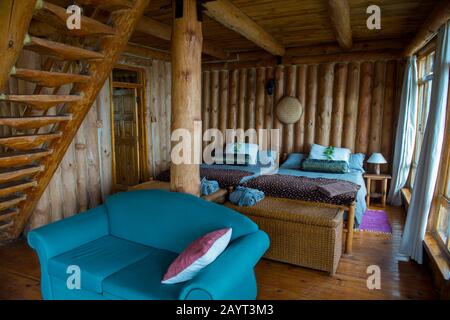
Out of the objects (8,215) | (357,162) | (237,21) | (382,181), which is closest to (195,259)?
(8,215)

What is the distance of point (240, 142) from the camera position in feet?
20.4

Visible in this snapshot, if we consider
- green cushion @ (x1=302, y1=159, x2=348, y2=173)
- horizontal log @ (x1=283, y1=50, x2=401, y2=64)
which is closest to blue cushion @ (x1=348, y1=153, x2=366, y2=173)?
green cushion @ (x1=302, y1=159, x2=348, y2=173)

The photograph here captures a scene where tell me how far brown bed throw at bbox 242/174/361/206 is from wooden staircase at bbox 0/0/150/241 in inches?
86.6

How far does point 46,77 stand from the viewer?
2.43 metres

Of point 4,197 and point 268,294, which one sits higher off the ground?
point 4,197

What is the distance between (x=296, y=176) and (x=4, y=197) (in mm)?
3540

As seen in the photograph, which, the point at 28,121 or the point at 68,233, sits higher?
the point at 28,121

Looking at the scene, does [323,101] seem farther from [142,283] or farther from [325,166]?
[142,283]

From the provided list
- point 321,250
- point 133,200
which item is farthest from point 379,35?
point 133,200

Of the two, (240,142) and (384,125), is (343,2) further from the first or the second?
(240,142)

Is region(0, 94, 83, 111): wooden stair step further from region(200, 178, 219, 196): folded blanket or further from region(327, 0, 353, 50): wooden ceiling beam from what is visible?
region(327, 0, 353, 50): wooden ceiling beam

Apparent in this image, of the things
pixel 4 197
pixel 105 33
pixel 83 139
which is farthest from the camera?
pixel 83 139

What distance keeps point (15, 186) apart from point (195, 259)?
217cm
